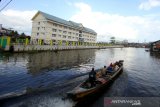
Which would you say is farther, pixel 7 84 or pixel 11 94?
pixel 7 84

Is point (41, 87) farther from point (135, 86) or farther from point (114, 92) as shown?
point (135, 86)

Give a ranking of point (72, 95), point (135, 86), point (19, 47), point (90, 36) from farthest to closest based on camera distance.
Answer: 1. point (90, 36)
2. point (19, 47)
3. point (135, 86)
4. point (72, 95)

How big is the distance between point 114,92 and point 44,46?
3862cm

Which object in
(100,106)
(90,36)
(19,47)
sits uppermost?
(90,36)

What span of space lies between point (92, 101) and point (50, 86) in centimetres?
516

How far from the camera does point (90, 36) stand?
106875 millimetres

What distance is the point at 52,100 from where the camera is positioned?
11.9 m

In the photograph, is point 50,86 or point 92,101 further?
point 50,86

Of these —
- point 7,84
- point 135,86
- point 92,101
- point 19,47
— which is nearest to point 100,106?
point 92,101

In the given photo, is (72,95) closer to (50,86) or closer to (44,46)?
(50,86)

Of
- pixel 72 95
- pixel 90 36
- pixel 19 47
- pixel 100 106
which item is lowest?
pixel 100 106

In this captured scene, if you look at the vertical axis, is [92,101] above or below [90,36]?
below

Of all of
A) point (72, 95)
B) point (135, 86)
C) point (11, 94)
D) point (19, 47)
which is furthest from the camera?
point (19, 47)

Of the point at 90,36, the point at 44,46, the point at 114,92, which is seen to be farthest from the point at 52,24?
the point at 114,92
